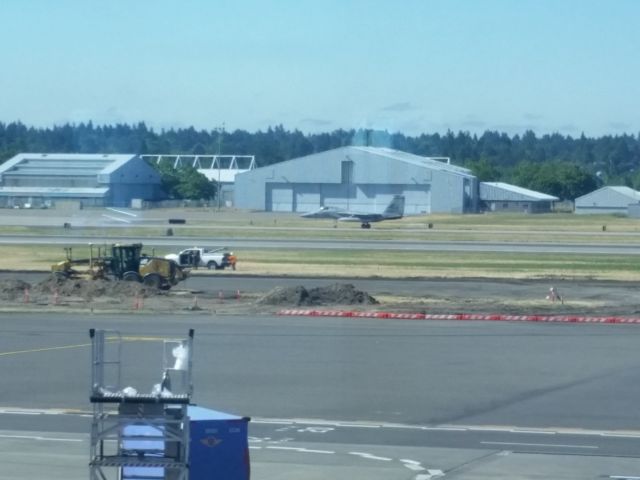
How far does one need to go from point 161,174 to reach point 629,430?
243 feet

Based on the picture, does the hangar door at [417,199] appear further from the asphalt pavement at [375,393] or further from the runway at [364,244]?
the asphalt pavement at [375,393]

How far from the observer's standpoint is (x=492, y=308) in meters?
42.0

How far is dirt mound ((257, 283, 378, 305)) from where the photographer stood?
43.1 m

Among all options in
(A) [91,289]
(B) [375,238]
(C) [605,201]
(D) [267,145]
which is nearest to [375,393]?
(A) [91,289]

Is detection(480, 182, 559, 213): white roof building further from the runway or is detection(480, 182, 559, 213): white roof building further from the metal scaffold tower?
the metal scaffold tower

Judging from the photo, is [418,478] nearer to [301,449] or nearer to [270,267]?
[301,449]

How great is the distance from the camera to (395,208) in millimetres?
99875

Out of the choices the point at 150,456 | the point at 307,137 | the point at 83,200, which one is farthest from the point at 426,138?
the point at 150,456

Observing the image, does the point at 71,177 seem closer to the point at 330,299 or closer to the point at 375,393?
the point at 330,299

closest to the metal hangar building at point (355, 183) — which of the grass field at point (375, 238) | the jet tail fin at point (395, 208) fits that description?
the jet tail fin at point (395, 208)

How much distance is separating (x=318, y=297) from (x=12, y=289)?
13203 millimetres

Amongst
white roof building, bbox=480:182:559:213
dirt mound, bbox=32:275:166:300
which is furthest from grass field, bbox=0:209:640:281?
dirt mound, bbox=32:275:166:300

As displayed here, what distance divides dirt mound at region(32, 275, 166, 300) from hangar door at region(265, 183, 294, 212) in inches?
1543

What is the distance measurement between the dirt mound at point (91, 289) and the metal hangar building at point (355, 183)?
1073 inches
